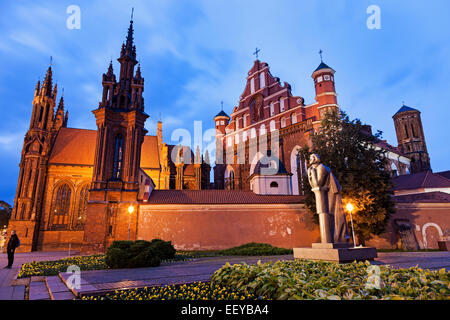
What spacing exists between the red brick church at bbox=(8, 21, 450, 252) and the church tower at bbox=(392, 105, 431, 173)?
1198 inches

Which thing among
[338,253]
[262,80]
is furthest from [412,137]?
[338,253]

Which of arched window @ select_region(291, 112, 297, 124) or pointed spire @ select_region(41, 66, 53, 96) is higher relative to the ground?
pointed spire @ select_region(41, 66, 53, 96)

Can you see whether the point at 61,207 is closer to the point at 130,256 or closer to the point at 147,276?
the point at 130,256

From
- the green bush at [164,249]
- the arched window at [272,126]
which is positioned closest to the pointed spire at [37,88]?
the green bush at [164,249]

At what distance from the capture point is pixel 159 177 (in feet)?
123

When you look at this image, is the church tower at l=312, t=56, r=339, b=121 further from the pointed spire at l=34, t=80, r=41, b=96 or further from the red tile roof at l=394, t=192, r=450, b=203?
the pointed spire at l=34, t=80, r=41, b=96

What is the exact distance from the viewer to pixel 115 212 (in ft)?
73.7

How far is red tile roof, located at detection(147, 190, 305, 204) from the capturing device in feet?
78.4

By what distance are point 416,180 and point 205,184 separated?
30.8 m

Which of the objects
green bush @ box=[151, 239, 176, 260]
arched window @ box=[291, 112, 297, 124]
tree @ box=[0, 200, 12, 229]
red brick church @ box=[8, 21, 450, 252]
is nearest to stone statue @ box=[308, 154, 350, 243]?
green bush @ box=[151, 239, 176, 260]

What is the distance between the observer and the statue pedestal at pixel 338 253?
859cm

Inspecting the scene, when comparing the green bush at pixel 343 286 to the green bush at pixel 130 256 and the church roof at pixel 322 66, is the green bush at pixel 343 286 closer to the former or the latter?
the green bush at pixel 130 256

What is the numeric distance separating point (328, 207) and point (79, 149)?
35.5m

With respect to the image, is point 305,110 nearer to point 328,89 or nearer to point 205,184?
point 328,89
